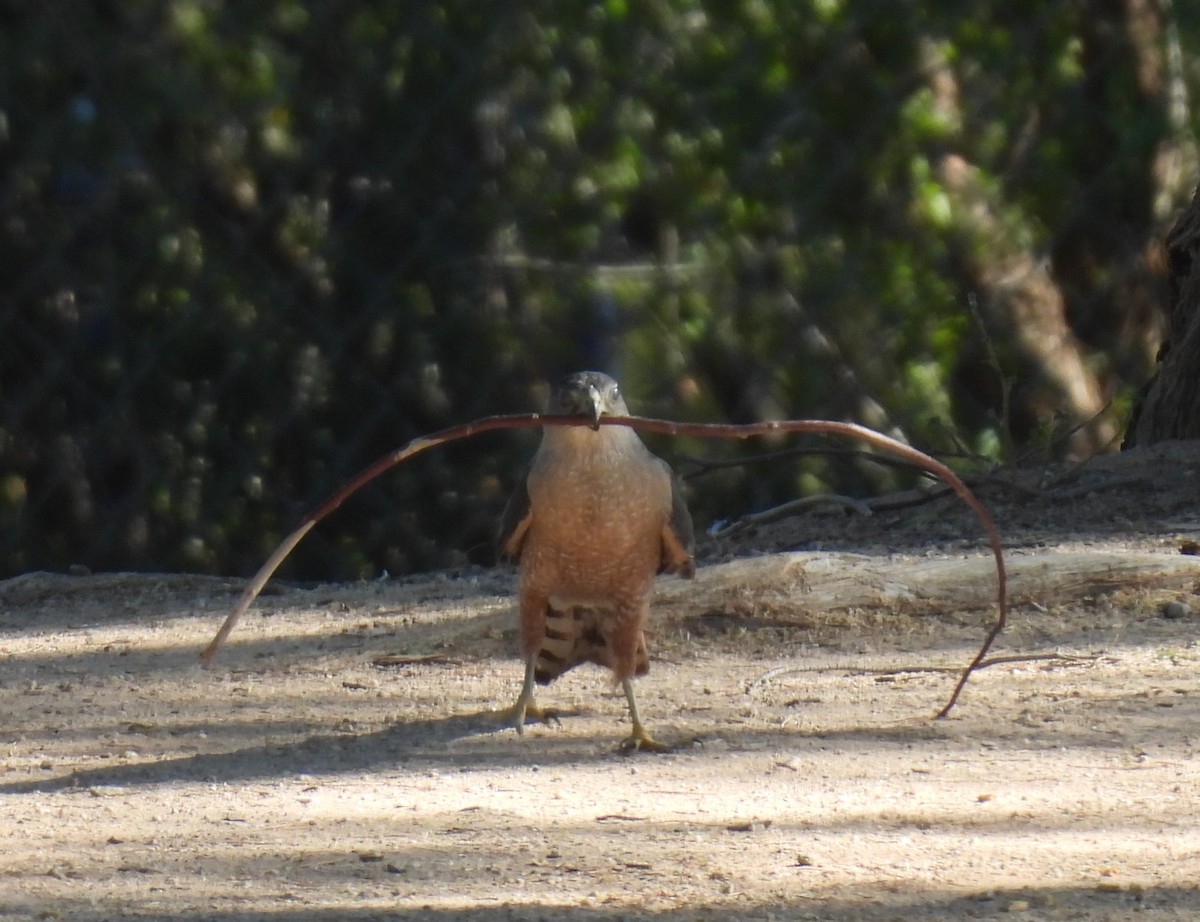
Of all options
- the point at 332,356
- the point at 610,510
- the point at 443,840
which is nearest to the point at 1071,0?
the point at 332,356

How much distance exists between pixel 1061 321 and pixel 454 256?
2905mm

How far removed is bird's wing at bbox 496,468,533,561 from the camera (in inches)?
179

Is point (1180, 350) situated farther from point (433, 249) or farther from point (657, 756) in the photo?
point (657, 756)

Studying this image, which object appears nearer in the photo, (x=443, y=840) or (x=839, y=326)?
(x=443, y=840)

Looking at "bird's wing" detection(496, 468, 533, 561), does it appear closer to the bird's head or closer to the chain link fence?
the bird's head

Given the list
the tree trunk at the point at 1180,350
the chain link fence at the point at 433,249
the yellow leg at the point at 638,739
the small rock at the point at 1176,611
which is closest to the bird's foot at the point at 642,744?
the yellow leg at the point at 638,739

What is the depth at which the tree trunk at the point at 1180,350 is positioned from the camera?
21.8 feet

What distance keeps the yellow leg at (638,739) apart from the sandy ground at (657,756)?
1.7 inches

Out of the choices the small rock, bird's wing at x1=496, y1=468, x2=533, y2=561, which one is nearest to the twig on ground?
the small rock

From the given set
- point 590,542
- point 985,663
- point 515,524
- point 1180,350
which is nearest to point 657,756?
point 590,542

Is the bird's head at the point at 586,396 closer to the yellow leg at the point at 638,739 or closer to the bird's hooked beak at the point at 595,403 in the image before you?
the bird's hooked beak at the point at 595,403

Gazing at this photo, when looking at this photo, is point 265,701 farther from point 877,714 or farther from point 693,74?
point 693,74

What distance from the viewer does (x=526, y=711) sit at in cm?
454

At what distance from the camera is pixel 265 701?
15.7 ft
